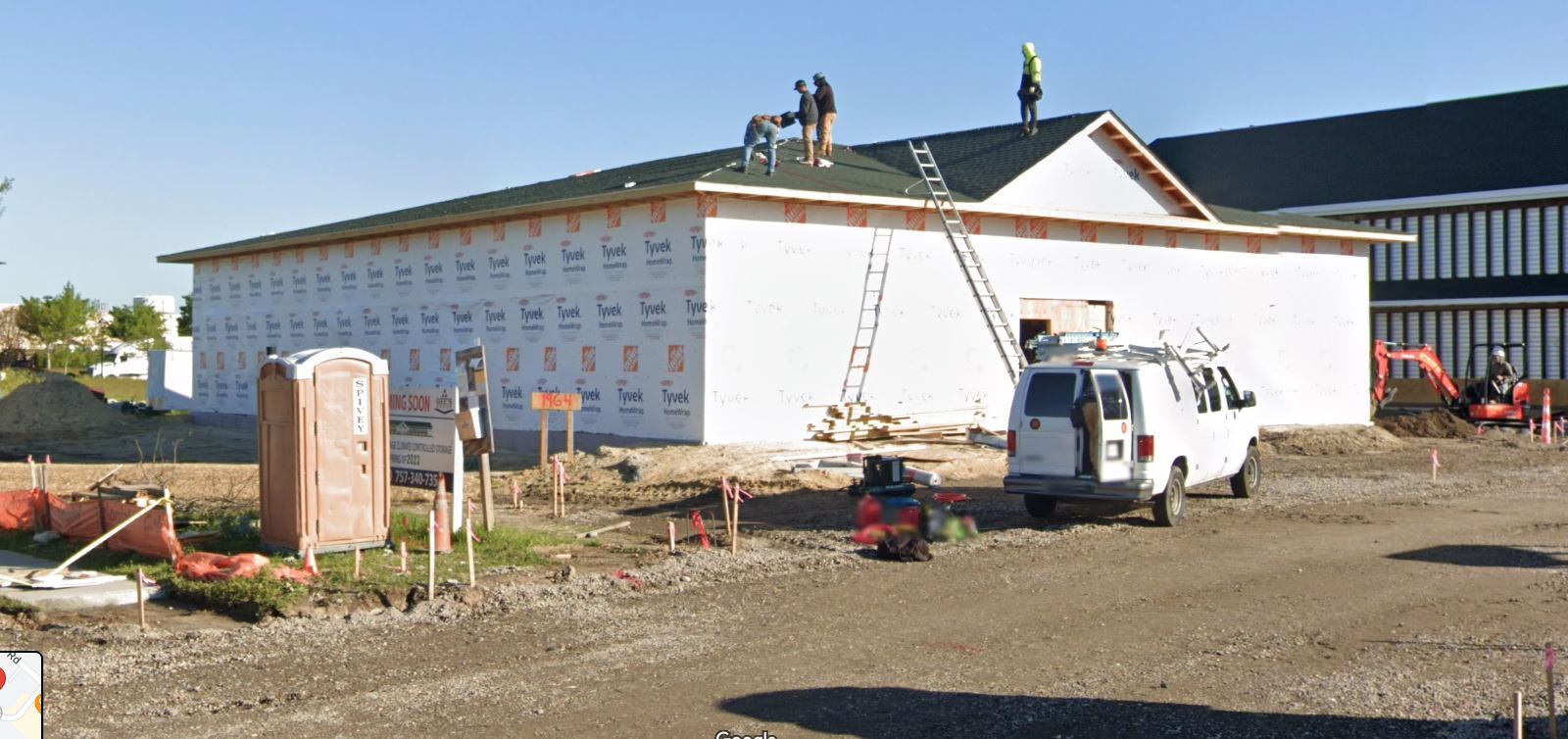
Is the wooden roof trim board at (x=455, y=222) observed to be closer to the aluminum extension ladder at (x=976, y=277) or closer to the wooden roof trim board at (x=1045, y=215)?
the wooden roof trim board at (x=1045, y=215)

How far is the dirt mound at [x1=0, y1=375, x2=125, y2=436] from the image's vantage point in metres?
34.9

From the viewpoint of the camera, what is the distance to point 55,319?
7700 centimetres

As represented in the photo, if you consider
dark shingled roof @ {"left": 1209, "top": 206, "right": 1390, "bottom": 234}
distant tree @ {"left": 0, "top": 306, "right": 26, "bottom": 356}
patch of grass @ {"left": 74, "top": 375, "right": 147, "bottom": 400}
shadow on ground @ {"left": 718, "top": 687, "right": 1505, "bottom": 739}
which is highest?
dark shingled roof @ {"left": 1209, "top": 206, "right": 1390, "bottom": 234}

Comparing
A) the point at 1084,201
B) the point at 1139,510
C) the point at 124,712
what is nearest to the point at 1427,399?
the point at 1084,201

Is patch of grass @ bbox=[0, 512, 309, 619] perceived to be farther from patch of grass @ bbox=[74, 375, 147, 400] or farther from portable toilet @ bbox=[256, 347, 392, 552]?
patch of grass @ bbox=[74, 375, 147, 400]

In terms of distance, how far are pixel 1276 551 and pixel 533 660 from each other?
8313 mm

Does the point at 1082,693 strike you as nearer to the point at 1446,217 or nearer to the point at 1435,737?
the point at 1435,737

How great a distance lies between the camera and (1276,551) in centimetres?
1455

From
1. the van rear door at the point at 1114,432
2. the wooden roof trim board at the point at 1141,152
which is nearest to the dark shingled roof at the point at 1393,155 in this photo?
the wooden roof trim board at the point at 1141,152

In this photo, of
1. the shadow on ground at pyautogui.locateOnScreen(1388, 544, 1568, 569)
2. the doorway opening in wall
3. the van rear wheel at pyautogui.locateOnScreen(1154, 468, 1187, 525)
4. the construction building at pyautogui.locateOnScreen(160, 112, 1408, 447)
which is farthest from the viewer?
the doorway opening in wall

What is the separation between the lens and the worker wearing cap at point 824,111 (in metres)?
27.6

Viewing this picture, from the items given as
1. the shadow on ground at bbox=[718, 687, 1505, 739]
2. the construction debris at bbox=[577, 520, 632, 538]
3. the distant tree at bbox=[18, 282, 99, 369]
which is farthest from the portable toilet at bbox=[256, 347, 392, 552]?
the distant tree at bbox=[18, 282, 99, 369]

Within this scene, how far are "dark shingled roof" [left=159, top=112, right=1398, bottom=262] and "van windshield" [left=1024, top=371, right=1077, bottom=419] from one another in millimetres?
8573

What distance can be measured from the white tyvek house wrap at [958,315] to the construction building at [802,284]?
46mm
